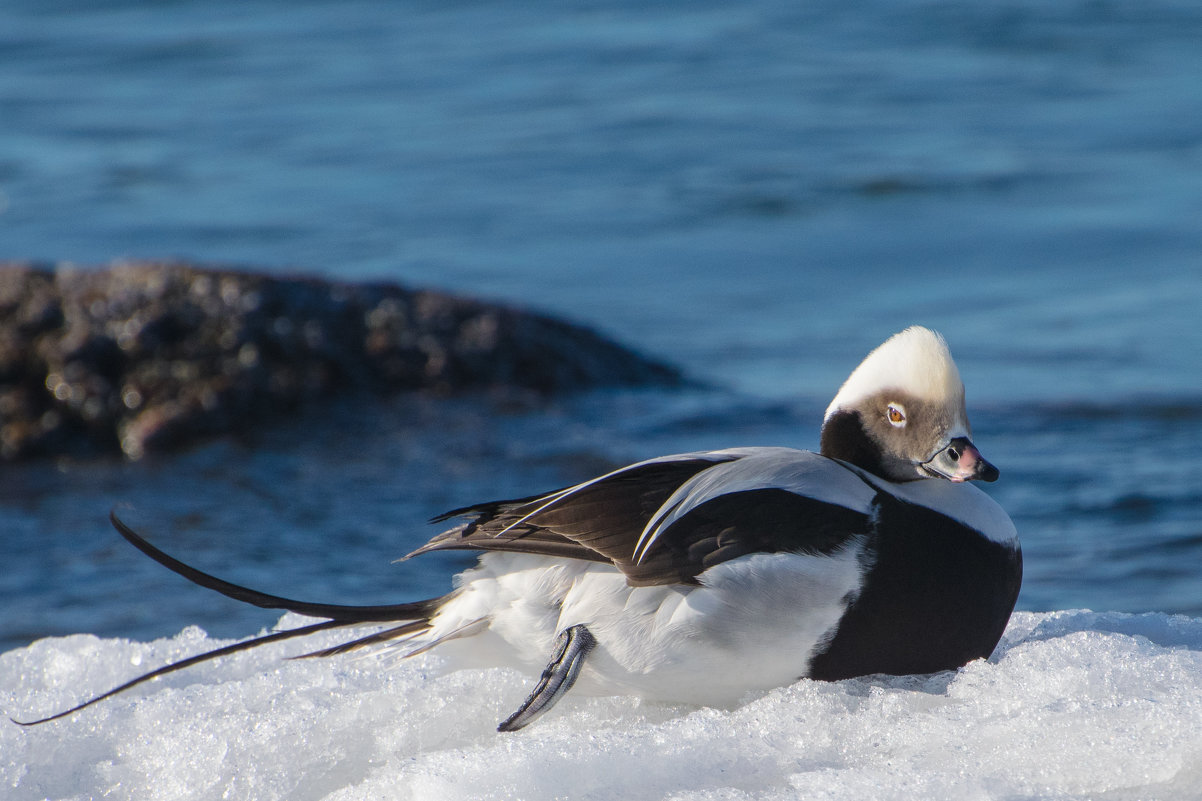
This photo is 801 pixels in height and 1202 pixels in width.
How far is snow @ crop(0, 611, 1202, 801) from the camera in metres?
2.50

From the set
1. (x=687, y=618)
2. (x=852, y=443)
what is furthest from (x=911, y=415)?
(x=687, y=618)

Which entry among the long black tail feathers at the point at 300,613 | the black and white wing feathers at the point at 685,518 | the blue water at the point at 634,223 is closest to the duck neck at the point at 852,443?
the black and white wing feathers at the point at 685,518

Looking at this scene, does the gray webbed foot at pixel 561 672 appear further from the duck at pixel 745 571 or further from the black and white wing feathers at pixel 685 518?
the black and white wing feathers at pixel 685 518

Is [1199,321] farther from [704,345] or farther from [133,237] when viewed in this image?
[133,237]

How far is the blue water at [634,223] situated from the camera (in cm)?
555

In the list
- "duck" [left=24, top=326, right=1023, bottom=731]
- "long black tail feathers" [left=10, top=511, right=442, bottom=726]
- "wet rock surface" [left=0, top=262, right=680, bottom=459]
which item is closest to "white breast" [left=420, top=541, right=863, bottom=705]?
"duck" [left=24, top=326, right=1023, bottom=731]

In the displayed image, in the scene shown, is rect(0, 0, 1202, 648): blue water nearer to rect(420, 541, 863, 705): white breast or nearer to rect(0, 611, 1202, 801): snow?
rect(0, 611, 1202, 801): snow

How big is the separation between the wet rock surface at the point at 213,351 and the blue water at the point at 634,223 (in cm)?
22

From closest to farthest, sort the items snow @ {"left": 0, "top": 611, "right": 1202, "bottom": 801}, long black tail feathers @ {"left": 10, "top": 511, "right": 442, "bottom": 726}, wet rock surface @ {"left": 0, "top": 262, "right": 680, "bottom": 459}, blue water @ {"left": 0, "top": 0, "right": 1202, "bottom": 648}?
1. snow @ {"left": 0, "top": 611, "right": 1202, "bottom": 801}
2. long black tail feathers @ {"left": 10, "top": 511, "right": 442, "bottom": 726}
3. blue water @ {"left": 0, "top": 0, "right": 1202, "bottom": 648}
4. wet rock surface @ {"left": 0, "top": 262, "right": 680, "bottom": 459}

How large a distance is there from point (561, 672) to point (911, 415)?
85 centimetres

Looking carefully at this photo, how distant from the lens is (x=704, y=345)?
8.13 metres

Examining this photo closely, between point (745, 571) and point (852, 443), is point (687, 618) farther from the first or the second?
point (852, 443)

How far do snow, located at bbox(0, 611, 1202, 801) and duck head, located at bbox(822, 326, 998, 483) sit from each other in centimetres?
40

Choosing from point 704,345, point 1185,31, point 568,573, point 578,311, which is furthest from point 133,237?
point 1185,31
